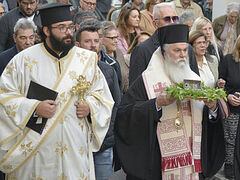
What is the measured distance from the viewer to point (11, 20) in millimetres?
7547

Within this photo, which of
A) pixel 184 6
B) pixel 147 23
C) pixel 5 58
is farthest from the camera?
pixel 184 6

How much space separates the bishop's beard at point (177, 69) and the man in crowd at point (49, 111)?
767 millimetres

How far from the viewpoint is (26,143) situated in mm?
4758

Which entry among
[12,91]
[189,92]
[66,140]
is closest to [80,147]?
[66,140]

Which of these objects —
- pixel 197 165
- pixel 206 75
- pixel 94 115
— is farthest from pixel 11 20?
pixel 197 165

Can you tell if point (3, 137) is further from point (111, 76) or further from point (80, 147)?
point (111, 76)

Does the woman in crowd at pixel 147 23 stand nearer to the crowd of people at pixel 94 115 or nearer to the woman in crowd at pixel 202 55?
the woman in crowd at pixel 202 55

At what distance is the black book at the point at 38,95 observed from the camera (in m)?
4.72

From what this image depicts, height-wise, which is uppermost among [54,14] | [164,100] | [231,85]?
[54,14]

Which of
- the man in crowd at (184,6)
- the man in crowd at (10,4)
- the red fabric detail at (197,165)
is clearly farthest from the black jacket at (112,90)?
the man in crowd at (184,6)

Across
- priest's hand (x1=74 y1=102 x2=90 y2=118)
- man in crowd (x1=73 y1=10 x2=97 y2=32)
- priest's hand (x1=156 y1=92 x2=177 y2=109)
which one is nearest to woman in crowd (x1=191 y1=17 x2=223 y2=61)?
man in crowd (x1=73 y1=10 x2=97 y2=32)

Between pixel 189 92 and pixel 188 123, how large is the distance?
0.59 metres

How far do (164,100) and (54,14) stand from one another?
1.26m

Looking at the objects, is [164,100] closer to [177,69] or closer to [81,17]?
[177,69]
